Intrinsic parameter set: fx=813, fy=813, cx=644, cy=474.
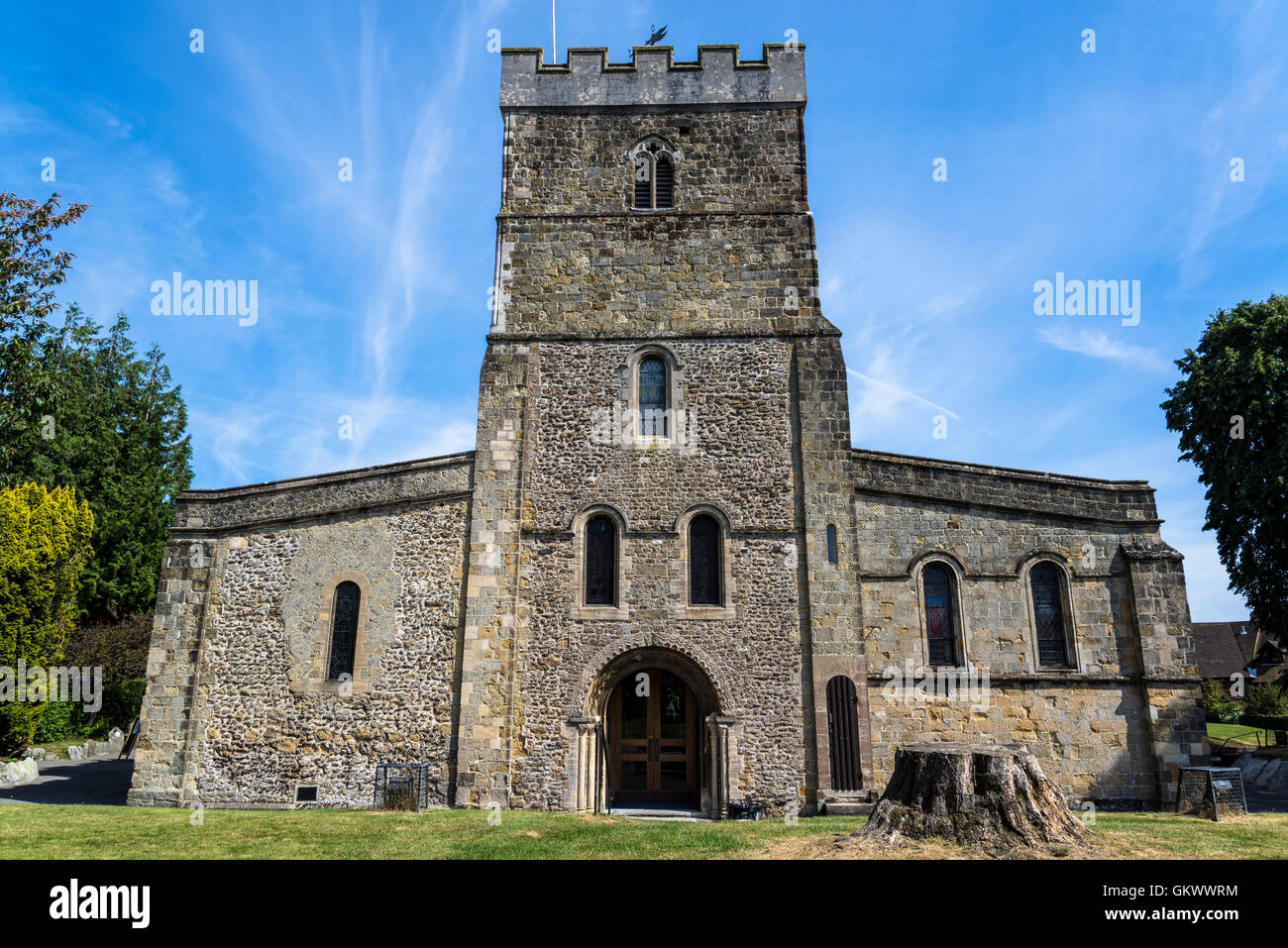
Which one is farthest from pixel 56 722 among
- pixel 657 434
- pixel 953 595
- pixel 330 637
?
pixel 953 595

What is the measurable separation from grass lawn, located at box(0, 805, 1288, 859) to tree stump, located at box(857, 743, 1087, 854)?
37 cm

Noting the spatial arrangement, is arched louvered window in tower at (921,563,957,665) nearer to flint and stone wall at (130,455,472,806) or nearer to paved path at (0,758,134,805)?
flint and stone wall at (130,455,472,806)

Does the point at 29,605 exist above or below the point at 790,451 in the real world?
below

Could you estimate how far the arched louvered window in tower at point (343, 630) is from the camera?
617 inches

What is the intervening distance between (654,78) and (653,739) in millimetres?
14267

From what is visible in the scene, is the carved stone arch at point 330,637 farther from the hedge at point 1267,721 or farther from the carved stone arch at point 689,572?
the hedge at point 1267,721

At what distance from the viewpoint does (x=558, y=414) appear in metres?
16.5

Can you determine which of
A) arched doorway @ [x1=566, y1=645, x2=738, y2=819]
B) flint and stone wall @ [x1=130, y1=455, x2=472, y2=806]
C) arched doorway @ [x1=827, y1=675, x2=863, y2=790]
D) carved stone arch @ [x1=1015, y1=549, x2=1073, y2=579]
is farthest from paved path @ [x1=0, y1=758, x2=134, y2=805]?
carved stone arch @ [x1=1015, y1=549, x2=1073, y2=579]

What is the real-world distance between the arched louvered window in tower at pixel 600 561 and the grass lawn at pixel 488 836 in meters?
3.96

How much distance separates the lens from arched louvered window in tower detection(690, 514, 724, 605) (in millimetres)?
15609

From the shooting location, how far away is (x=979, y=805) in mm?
8711

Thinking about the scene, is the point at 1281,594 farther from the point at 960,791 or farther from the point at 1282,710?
the point at 960,791

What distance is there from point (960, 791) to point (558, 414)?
10.4 metres
